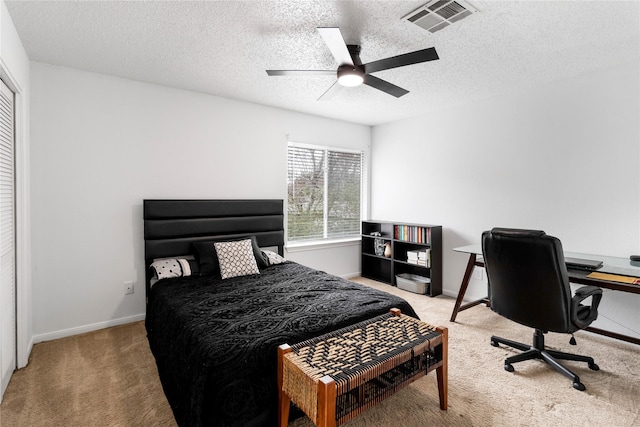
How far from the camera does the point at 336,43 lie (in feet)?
6.46

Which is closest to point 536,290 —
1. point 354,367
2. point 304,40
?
point 354,367

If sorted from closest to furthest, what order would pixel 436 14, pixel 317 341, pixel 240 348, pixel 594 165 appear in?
pixel 240 348
pixel 317 341
pixel 436 14
pixel 594 165

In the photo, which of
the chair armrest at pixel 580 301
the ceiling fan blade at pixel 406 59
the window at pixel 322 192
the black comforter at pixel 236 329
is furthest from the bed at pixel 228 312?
the ceiling fan blade at pixel 406 59

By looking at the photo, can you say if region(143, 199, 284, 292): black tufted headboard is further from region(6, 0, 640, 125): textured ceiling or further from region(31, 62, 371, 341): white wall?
region(6, 0, 640, 125): textured ceiling

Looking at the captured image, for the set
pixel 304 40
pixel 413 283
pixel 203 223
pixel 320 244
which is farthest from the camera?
pixel 320 244

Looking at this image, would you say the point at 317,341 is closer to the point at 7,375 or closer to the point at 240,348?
the point at 240,348

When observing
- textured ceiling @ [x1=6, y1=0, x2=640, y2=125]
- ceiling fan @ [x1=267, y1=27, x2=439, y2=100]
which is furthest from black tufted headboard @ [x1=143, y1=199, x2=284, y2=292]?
ceiling fan @ [x1=267, y1=27, x2=439, y2=100]

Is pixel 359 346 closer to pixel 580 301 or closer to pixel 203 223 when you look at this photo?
pixel 580 301

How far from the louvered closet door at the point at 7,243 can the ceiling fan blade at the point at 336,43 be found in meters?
2.16

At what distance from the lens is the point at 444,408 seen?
1880 millimetres

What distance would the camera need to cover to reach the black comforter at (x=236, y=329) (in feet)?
5.01

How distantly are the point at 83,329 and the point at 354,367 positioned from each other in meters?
2.84

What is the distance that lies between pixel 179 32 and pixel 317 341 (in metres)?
2.32

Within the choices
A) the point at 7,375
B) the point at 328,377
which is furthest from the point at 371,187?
the point at 7,375
